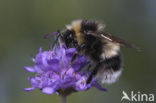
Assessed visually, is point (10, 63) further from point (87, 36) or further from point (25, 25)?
point (87, 36)

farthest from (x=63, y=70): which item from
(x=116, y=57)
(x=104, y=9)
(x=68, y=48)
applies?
(x=104, y=9)

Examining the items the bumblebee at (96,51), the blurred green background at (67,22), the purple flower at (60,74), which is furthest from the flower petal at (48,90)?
the blurred green background at (67,22)


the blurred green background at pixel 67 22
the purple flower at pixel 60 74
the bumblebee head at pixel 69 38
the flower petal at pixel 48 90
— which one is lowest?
the flower petal at pixel 48 90

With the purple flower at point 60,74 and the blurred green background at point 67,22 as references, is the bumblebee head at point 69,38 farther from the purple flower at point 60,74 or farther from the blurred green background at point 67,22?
the blurred green background at point 67,22

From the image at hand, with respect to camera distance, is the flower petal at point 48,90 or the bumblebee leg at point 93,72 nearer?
the flower petal at point 48,90

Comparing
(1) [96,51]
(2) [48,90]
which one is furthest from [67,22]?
(2) [48,90]

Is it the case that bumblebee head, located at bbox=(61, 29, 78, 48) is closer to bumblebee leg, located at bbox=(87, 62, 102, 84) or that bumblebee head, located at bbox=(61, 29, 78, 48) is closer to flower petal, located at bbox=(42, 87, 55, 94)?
bumblebee leg, located at bbox=(87, 62, 102, 84)

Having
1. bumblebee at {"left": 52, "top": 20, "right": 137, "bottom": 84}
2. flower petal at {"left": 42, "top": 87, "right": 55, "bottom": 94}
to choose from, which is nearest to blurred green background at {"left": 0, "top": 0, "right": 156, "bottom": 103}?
bumblebee at {"left": 52, "top": 20, "right": 137, "bottom": 84}

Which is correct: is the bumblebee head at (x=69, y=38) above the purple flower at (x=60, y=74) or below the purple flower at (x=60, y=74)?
above
